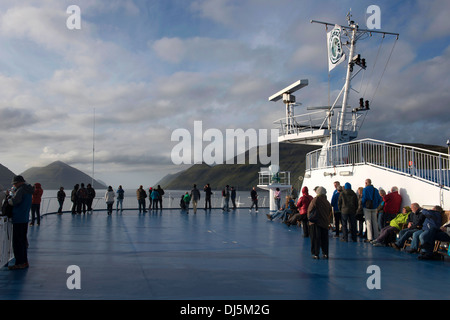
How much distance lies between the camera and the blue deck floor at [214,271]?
17.5 ft

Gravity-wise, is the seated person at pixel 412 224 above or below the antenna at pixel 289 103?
below

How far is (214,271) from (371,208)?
6.06 m

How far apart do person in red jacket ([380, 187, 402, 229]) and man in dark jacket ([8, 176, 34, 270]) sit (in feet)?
29.8

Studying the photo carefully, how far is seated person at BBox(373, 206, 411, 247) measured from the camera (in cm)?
989

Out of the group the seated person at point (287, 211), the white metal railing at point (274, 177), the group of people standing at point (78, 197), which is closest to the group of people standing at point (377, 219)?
the seated person at point (287, 211)

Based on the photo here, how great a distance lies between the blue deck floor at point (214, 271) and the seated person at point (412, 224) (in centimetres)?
34

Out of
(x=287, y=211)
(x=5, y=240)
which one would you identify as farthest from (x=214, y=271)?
(x=287, y=211)

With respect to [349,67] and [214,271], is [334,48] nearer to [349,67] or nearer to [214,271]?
[349,67]

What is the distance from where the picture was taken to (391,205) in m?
10.5

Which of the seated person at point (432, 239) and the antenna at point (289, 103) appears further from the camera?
the antenna at point (289, 103)

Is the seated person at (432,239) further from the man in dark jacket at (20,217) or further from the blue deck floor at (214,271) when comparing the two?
the man in dark jacket at (20,217)

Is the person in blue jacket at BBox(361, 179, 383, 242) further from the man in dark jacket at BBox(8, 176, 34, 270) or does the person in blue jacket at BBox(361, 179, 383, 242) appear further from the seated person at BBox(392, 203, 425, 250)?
the man in dark jacket at BBox(8, 176, 34, 270)
